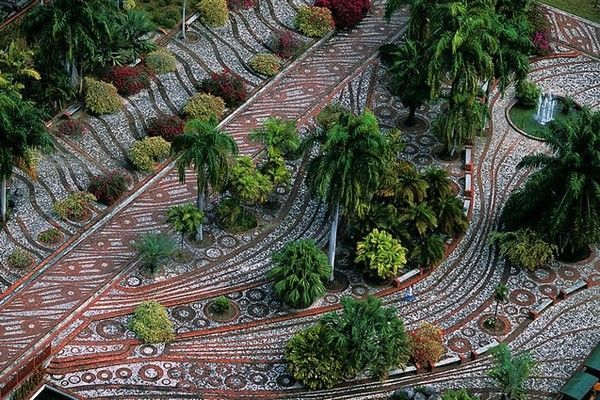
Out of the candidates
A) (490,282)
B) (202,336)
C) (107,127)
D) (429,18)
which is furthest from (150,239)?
(429,18)

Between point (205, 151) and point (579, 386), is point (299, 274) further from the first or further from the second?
point (579, 386)

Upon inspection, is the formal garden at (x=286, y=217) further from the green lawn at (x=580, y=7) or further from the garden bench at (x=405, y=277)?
the green lawn at (x=580, y=7)

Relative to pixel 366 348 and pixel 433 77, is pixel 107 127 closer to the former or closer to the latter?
pixel 433 77

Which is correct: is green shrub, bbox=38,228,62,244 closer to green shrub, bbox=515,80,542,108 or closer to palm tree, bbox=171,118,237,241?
palm tree, bbox=171,118,237,241

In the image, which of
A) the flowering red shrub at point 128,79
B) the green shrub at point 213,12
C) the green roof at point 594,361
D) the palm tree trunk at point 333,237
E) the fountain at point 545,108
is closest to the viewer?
the green roof at point 594,361

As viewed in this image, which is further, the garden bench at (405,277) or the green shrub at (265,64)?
the green shrub at (265,64)

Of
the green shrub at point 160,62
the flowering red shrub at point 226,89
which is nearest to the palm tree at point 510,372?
the flowering red shrub at point 226,89

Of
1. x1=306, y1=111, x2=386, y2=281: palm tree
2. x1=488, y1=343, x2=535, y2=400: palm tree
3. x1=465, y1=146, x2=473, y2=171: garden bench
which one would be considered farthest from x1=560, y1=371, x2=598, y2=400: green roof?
x1=465, y1=146, x2=473, y2=171: garden bench

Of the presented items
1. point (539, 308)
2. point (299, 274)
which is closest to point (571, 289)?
point (539, 308)
